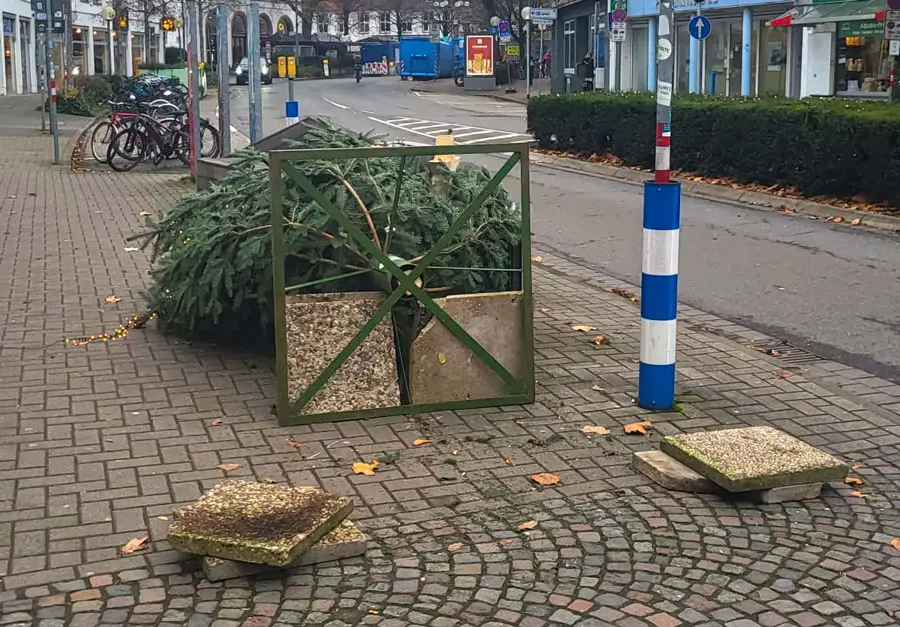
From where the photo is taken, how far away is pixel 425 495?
5.05 meters

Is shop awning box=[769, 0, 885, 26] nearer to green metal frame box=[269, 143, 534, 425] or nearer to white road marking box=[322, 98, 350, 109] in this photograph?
white road marking box=[322, 98, 350, 109]

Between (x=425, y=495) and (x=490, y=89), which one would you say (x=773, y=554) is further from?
(x=490, y=89)

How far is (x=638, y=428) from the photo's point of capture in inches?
231

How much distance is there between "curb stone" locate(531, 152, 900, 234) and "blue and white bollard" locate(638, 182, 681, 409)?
770 centimetres

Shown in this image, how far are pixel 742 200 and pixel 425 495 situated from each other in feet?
38.1

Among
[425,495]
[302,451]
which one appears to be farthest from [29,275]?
[425,495]

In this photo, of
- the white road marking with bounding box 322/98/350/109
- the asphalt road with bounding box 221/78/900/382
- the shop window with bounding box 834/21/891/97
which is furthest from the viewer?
the white road marking with bounding box 322/98/350/109

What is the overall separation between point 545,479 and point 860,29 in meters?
23.0

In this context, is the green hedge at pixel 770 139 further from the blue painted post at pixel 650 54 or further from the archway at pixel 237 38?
the archway at pixel 237 38

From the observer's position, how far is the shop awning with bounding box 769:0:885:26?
2462cm

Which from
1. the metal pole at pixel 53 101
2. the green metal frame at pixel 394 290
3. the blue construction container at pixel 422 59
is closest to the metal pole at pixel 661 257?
the green metal frame at pixel 394 290

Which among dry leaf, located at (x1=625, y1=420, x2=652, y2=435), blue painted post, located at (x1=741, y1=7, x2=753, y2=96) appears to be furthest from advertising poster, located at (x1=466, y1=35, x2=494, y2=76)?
dry leaf, located at (x1=625, y1=420, x2=652, y2=435)

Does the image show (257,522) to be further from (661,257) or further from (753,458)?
(661,257)

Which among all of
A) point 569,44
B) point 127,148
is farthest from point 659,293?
point 569,44
